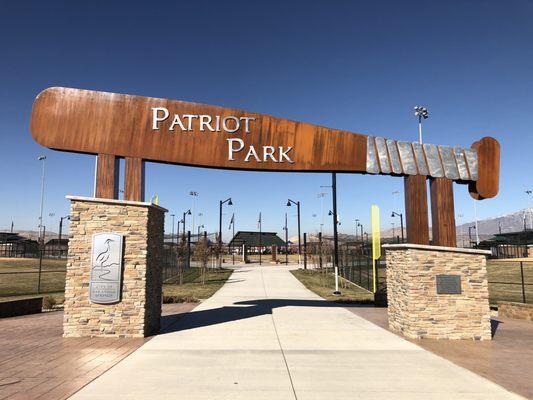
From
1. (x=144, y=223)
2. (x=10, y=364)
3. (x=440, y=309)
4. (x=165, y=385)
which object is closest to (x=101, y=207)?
(x=144, y=223)

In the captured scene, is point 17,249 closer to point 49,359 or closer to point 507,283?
point 49,359

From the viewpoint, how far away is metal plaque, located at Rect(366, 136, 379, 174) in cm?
1185

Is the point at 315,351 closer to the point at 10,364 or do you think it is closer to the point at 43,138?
the point at 10,364

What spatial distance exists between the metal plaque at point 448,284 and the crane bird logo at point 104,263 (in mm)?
8464

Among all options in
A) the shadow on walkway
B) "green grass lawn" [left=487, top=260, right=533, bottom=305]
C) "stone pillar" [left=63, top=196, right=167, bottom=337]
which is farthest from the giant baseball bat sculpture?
"green grass lawn" [left=487, top=260, right=533, bottom=305]

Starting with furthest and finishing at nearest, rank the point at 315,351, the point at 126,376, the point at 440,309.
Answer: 1. the point at 440,309
2. the point at 315,351
3. the point at 126,376

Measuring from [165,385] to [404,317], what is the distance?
268 inches

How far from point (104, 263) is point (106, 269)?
0.16 metres

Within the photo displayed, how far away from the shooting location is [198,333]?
10.8 meters

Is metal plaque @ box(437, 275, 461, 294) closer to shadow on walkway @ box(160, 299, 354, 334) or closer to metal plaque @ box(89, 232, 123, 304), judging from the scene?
shadow on walkway @ box(160, 299, 354, 334)

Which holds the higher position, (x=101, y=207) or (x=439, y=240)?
(x=101, y=207)

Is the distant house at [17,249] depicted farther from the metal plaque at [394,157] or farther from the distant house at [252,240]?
the metal plaque at [394,157]

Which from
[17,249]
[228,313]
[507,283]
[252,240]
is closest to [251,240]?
[252,240]

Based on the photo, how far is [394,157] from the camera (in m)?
11.9
